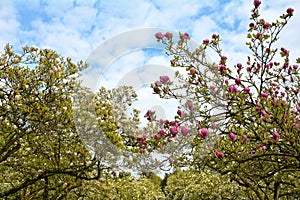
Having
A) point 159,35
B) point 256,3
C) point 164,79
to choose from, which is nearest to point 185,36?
point 159,35

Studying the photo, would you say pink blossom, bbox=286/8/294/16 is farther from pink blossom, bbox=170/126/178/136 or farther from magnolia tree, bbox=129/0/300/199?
pink blossom, bbox=170/126/178/136

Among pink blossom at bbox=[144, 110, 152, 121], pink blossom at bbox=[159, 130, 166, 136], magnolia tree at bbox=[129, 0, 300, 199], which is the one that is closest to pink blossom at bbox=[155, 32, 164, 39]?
magnolia tree at bbox=[129, 0, 300, 199]

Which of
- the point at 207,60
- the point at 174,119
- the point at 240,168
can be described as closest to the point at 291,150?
the point at 240,168

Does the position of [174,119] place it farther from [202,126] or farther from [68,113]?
[68,113]

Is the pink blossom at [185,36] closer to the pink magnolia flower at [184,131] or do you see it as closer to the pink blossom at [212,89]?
the pink blossom at [212,89]

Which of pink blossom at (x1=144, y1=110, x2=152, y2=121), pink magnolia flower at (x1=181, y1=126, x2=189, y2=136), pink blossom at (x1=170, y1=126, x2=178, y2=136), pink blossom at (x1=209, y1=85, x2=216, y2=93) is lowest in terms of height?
pink blossom at (x1=170, y1=126, x2=178, y2=136)

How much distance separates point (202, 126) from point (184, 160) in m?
0.88

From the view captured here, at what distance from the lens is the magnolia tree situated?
4.04 meters

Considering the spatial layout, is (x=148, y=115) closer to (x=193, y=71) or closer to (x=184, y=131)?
(x=184, y=131)

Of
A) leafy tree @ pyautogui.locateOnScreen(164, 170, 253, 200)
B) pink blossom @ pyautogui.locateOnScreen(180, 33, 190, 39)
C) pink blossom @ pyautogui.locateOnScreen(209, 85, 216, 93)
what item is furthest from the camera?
leafy tree @ pyautogui.locateOnScreen(164, 170, 253, 200)

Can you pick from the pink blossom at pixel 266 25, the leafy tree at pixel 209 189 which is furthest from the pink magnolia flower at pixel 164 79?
the leafy tree at pixel 209 189

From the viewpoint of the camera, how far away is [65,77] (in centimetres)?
793

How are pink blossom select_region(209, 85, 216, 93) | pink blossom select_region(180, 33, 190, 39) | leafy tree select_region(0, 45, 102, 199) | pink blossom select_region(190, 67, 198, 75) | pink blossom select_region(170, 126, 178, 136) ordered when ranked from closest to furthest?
pink blossom select_region(170, 126, 178, 136), pink blossom select_region(209, 85, 216, 93), pink blossom select_region(190, 67, 198, 75), pink blossom select_region(180, 33, 190, 39), leafy tree select_region(0, 45, 102, 199)

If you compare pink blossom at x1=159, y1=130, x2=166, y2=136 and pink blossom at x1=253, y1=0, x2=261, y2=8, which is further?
pink blossom at x1=253, y1=0, x2=261, y2=8
